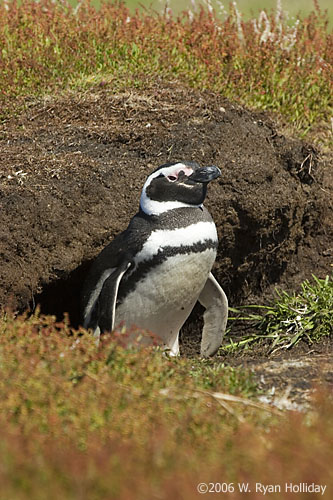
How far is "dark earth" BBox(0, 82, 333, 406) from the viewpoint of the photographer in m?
5.46

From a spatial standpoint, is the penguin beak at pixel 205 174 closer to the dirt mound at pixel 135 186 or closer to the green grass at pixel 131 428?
the dirt mound at pixel 135 186

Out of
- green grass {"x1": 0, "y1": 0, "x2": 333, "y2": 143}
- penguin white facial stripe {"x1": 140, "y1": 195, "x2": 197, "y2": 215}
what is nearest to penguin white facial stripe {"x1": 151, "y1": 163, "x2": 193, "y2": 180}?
penguin white facial stripe {"x1": 140, "y1": 195, "x2": 197, "y2": 215}

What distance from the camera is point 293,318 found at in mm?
5988

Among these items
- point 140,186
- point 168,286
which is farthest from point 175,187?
point 140,186

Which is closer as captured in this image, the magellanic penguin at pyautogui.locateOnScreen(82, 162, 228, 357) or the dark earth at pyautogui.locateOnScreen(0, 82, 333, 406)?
the magellanic penguin at pyautogui.locateOnScreen(82, 162, 228, 357)

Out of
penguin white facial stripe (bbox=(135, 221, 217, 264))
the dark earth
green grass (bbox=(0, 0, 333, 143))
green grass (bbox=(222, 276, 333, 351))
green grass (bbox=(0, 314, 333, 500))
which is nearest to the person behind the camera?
green grass (bbox=(0, 314, 333, 500))

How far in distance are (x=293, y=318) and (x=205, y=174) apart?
1.71 m

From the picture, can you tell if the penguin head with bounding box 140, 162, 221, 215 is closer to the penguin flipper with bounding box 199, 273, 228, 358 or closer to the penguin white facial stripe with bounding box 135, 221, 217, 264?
the penguin white facial stripe with bounding box 135, 221, 217, 264

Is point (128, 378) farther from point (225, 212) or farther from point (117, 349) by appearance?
point (225, 212)

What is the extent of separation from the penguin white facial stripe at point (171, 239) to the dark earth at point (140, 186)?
0.88 metres

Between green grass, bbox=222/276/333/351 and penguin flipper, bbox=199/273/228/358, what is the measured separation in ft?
1.54

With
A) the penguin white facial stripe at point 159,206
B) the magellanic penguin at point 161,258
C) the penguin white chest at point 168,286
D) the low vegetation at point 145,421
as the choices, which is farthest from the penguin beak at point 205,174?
the low vegetation at point 145,421

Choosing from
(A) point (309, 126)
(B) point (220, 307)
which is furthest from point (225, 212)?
(A) point (309, 126)

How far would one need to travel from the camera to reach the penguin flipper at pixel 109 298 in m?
4.71
